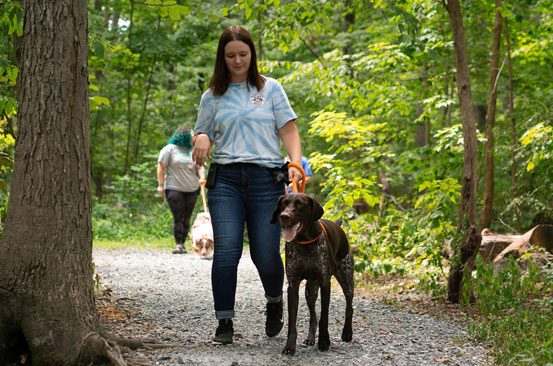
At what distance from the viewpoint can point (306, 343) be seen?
4.32 meters

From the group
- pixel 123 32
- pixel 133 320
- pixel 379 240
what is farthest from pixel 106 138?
pixel 133 320

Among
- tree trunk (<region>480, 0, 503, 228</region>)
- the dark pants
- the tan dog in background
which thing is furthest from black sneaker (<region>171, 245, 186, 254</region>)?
tree trunk (<region>480, 0, 503, 228</region>)

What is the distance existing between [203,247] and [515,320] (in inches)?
250

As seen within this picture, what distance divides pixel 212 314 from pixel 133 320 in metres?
0.88

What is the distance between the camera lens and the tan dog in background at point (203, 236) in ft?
33.1

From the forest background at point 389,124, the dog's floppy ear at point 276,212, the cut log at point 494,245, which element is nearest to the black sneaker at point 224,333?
the dog's floppy ear at point 276,212

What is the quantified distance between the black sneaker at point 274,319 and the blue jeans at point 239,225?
243 mm

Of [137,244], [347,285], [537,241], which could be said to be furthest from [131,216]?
[347,285]

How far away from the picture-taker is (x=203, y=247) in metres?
10.2

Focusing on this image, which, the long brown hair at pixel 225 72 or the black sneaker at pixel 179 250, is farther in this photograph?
the black sneaker at pixel 179 250

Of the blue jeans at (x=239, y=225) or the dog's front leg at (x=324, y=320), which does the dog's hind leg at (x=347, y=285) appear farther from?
the blue jeans at (x=239, y=225)

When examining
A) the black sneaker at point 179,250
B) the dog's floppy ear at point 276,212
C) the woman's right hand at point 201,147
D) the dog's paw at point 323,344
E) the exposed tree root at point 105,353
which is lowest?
the black sneaker at point 179,250

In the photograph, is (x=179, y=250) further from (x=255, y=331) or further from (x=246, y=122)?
(x=246, y=122)

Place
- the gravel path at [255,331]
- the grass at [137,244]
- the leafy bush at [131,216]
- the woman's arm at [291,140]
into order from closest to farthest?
1. the gravel path at [255,331]
2. the woman's arm at [291,140]
3. the grass at [137,244]
4. the leafy bush at [131,216]
